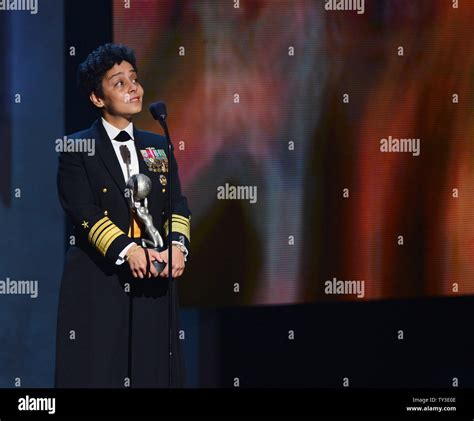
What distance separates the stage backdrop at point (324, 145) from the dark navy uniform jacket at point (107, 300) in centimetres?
30

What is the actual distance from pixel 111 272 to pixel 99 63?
3.53 ft

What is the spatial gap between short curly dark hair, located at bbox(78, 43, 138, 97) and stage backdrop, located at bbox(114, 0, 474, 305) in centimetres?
26

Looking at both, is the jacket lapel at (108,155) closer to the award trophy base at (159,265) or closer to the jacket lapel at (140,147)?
the jacket lapel at (140,147)

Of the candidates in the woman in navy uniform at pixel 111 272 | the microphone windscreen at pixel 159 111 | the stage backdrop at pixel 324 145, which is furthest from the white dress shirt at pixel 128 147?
the microphone windscreen at pixel 159 111

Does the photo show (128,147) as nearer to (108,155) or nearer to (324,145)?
(108,155)

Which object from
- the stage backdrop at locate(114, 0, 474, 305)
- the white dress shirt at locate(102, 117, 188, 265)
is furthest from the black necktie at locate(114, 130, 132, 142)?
the stage backdrop at locate(114, 0, 474, 305)

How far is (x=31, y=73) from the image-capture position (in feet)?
26.2

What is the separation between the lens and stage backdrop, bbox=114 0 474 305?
8.05 meters

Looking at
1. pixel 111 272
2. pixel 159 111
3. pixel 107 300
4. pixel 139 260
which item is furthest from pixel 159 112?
pixel 107 300

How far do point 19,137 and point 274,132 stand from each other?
4.39ft

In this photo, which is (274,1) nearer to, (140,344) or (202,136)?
(202,136)

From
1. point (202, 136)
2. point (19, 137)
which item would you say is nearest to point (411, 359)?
point (202, 136)

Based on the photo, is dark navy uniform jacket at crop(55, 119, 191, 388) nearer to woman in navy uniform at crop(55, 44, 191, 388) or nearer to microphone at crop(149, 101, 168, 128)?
woman in navy uniform at crop(55, 44, 191, 388)

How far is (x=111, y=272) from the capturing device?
308 inches
